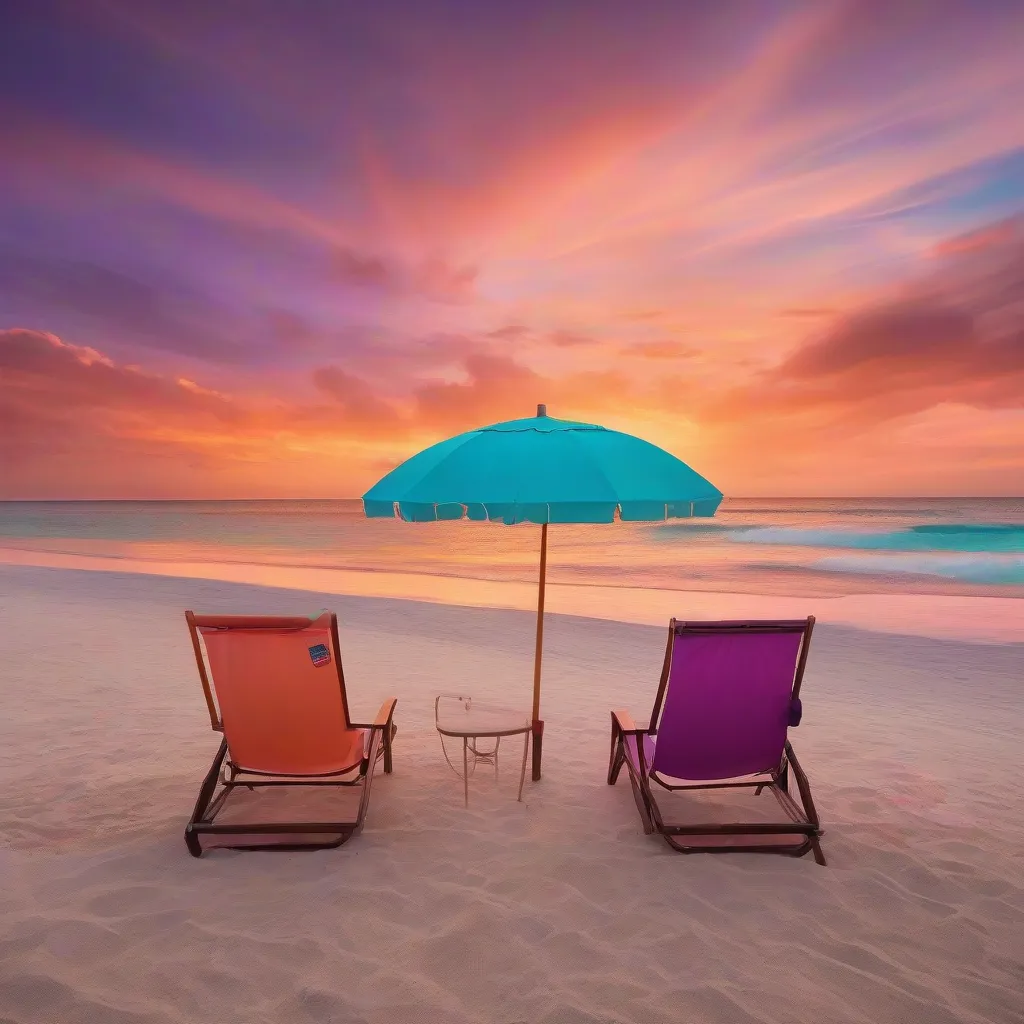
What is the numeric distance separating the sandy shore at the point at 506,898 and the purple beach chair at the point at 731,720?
0.17 meters

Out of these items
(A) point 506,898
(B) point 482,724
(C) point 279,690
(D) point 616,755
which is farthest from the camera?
(D) point 616,755

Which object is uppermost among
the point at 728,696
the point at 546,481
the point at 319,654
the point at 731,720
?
the point at 546,481

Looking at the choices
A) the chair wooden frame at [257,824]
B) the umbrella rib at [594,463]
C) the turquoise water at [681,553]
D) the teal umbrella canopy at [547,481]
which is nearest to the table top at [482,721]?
the chair wooden frame at [257,824]

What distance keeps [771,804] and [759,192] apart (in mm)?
13756

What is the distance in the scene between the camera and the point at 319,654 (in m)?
3.31

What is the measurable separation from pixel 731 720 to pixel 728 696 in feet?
Result: 0.53

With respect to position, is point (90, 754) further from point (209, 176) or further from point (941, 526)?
point (941, 526)

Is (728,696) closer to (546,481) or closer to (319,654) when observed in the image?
(546,481)

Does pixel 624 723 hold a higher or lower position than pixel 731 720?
lower

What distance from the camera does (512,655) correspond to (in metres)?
8.45

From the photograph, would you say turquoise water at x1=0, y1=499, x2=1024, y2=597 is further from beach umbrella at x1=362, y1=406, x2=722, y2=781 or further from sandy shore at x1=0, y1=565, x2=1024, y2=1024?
beach umbrella at x1=362, y1=406, x2=722, y2=781

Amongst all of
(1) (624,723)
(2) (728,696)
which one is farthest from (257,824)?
(2) (728,696)

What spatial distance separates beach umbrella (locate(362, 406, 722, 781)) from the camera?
319 centimetres

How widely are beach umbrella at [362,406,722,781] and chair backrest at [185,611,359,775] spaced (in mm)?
849
